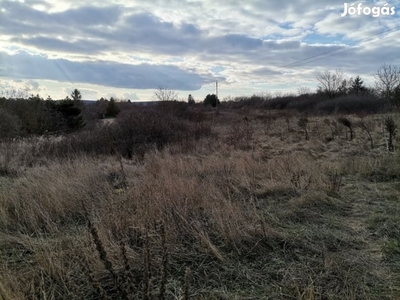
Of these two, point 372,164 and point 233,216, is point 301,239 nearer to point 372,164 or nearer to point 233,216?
point 233,216

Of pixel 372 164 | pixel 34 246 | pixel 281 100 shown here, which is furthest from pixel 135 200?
pixel 281 100

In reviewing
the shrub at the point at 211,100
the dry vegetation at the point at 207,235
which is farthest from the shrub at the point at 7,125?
the shrub at the point at 211,100

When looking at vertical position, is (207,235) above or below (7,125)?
below

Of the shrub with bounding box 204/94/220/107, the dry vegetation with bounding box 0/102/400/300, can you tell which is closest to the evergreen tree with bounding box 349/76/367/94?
the shrub with bounding box 204/94/220/107

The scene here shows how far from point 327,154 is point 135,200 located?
8916mm

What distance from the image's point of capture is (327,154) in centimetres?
1116

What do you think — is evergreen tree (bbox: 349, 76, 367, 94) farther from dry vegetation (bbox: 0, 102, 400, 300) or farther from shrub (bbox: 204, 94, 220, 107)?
dry vegetation (bbox: 0, 102, 400, 300)

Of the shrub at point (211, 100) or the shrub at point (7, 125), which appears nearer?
the shrub at point (7, 125)

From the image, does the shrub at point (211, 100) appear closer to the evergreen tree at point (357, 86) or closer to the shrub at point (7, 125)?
the evergreen tree at point (357, 86)

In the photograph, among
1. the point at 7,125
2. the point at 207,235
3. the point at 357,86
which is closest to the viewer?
the point at 207,235

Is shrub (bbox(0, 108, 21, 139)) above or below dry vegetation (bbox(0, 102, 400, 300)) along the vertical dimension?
above

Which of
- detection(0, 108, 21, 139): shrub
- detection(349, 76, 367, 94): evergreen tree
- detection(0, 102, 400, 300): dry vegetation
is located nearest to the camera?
detection(0, 102, 400, 300): dry vegetation

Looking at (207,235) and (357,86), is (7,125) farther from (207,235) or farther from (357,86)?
(357,86)

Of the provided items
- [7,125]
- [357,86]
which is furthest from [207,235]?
[357,86]
